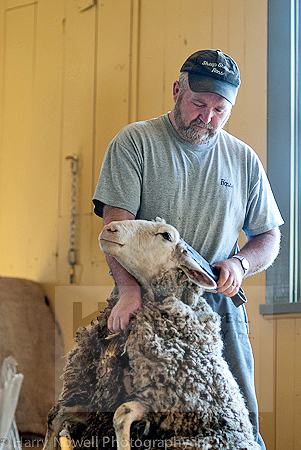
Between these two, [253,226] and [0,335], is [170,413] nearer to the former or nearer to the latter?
[253,226]

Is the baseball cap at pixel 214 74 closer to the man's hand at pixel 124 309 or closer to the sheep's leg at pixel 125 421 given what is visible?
the man's hand at pixel 124 309

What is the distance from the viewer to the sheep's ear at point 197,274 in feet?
3.63

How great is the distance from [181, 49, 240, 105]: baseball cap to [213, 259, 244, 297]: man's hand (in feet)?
1.32

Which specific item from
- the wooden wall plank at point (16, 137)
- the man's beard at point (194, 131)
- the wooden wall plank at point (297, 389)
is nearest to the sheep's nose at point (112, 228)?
the man's beard at point (194, 131)

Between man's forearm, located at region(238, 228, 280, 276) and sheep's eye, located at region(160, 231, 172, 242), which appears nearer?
sheep's eye, located at region(160, 231, 172, 242)

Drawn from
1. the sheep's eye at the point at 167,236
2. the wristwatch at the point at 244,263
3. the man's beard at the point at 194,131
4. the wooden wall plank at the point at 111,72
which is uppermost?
the wooden wall plank at the point at 111,72

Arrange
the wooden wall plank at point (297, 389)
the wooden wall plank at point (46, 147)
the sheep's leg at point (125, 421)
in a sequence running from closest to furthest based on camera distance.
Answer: the sheep's leg at point (125, 421) → the wooden wall plank at point (297, 389) → the wooden wall plank at point (46, 147)

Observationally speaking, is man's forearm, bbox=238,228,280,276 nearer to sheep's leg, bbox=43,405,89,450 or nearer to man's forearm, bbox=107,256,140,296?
man's forearm, bbox=107,256,140,296

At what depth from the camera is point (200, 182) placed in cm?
133

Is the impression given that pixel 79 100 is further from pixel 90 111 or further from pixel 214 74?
pixel 214 74

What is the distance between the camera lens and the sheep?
3.22ft

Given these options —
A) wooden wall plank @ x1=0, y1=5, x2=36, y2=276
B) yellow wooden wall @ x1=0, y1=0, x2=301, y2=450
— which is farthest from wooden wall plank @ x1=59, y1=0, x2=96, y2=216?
wooden wall plank @ x1=0, y1=5, x2=36, y2=276

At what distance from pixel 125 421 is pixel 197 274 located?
1.06 ft

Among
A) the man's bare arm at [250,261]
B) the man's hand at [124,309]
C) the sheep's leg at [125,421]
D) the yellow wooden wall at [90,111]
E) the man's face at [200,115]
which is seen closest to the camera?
the sheep's leg at [125,421]
